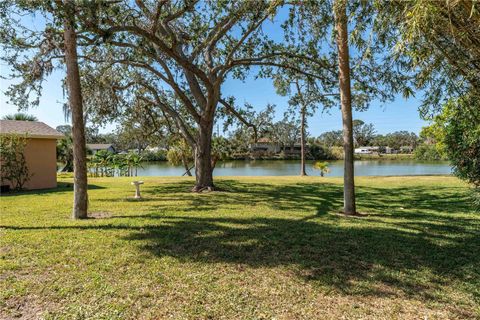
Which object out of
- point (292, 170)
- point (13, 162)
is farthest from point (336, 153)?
point (13, 162)

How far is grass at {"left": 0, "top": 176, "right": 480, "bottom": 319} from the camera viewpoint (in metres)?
3.19

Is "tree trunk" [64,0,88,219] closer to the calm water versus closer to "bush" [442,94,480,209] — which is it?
"bush" [442,94,480,209]

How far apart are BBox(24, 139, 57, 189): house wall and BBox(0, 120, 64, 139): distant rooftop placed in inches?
13.2

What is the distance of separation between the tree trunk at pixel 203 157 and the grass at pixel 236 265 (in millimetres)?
4589

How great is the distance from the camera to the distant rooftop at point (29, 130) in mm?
12539

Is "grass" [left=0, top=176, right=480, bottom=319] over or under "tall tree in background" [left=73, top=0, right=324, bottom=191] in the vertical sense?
under

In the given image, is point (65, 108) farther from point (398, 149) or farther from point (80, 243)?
point (398, 149)

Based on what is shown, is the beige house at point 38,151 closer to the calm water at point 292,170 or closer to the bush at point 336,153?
the calm water at point 292,170

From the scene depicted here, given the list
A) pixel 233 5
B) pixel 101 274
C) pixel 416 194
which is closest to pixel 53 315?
pixel 101 274

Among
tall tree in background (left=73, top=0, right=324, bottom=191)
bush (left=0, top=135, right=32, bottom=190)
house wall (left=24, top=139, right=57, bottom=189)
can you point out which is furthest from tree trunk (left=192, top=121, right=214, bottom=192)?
bush (left=0, top=135, right=32, bottom=190)

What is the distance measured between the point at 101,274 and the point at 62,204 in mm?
6035

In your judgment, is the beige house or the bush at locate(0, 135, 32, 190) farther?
the beige house

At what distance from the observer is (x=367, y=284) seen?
12.2ft

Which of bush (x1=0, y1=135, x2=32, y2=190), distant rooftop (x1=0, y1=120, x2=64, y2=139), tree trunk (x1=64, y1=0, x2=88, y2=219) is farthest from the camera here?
distant rooftop (x1=0, y1=120, x2=64, y2=139)
